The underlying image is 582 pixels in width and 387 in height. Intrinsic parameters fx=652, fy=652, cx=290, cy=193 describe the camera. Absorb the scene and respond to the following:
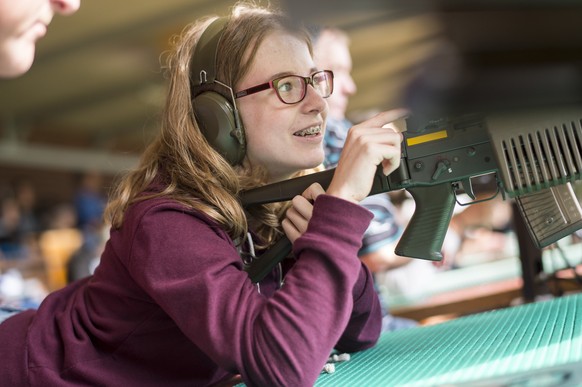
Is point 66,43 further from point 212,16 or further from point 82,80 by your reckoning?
point 212,16

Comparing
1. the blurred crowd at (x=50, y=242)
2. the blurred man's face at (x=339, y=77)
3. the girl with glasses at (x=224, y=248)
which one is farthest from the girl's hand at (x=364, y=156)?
the blurred crowd at (x=50, y=242)

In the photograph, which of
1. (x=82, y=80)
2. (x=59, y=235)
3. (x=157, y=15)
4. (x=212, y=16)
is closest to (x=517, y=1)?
(x=212, y=16)

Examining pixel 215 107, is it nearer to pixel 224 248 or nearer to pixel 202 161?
pixel 202 161

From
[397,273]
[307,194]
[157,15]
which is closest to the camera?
[307,194]

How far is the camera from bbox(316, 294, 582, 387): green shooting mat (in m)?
0.74

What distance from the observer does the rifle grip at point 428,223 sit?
0.99 m

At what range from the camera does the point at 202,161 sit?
3.43 feet

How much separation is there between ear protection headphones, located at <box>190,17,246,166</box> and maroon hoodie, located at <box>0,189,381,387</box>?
0.17 meters

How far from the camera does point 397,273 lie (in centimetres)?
235

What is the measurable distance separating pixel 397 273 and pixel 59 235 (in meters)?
5.48

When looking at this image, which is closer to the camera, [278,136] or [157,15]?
[278,136]

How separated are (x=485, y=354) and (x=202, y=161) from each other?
52cm

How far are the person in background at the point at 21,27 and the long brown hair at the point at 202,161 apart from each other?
0.38 meters

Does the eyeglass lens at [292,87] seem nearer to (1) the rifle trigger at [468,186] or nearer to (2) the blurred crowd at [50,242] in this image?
(1) the rifle trigger at [468,186]
